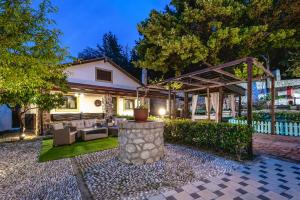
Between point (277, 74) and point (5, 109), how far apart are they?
32584 mm

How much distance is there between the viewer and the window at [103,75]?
15579mm

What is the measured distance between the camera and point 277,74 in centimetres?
2427

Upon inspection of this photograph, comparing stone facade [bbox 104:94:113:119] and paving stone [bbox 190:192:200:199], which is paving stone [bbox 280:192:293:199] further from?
stone facade [bbox 104:94:113:119]

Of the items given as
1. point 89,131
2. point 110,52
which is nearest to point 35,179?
point 89,131

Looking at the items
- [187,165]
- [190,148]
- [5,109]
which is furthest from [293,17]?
[5,109]

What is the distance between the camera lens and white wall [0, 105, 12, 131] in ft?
43.0

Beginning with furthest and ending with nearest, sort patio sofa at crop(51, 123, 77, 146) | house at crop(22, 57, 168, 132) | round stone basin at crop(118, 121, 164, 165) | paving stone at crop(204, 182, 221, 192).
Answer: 1. house at crop(22, 57, 168, 132)
2. patio sofa at crop(51, 123, 77, 146)
3. round stone basin at crop(118, 121, 164, 165)
4. paving stone at crop(204, 182, 221, 192)

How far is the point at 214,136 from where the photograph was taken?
6348 mm

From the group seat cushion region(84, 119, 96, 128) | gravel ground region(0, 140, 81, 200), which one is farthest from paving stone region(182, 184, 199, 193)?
seat cushion region(84, 119, 96, 128)

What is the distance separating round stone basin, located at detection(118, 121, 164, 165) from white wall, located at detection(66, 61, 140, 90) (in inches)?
354

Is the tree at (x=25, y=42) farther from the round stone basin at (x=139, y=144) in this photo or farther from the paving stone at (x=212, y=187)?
the paving stone at (x=212, y=187)

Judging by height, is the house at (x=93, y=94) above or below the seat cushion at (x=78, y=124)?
above

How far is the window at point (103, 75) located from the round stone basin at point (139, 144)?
11.1 meters

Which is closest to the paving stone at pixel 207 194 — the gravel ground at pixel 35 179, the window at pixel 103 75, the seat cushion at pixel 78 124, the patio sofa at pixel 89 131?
the gravel ground at pixel 35 179
